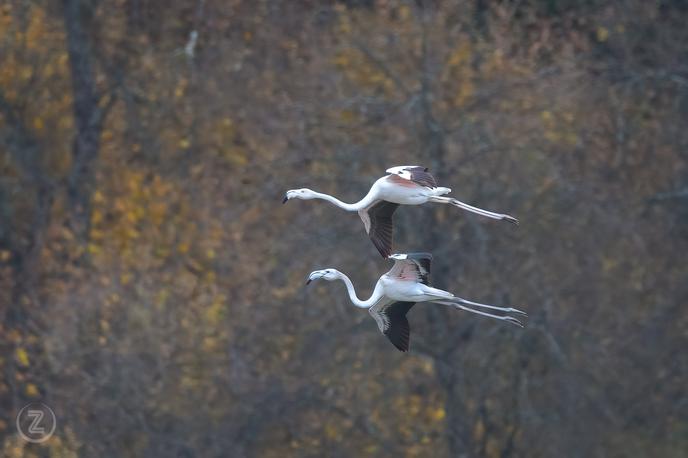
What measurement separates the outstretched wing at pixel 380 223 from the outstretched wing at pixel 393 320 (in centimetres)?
41

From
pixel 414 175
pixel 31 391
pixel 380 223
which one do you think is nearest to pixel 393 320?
pixel 380 223

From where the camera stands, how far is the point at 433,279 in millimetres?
19281

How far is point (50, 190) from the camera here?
81.7 feet

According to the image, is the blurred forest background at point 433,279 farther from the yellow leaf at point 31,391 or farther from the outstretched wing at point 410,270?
the outstretched wing at point 410,270

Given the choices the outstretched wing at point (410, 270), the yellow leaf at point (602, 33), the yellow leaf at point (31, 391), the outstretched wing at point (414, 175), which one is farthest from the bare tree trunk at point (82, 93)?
the outstretched wing at point (410, 270)

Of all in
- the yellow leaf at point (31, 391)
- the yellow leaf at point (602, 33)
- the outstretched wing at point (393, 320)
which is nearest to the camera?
the outstretched wing at point (393, 320)

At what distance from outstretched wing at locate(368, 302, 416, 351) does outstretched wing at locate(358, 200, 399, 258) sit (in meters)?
0.41

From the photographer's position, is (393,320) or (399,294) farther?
(393,320)

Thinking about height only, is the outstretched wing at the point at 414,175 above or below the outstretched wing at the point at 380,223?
above

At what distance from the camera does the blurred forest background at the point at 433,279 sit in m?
19.3

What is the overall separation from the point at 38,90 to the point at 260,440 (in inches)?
323

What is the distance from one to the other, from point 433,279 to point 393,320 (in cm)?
721

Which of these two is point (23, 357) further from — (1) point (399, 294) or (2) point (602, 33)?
(1) point (399, 294)

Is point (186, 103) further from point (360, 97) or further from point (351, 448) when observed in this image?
point (351, 448)
